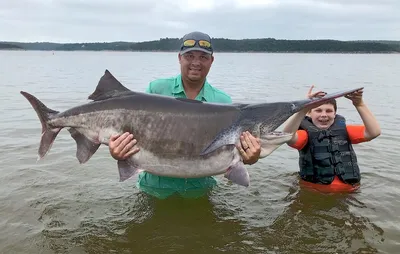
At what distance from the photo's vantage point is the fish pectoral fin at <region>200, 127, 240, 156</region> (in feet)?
16.9

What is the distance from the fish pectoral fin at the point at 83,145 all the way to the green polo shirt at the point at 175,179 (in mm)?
1119

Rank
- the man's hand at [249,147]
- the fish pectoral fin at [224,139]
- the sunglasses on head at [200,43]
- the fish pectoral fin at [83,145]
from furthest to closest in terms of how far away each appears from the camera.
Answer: the sunglasses on head at [200,43] → the fish pectoral fin at [83,145] → the fish pectoral fin at [224,139] → the man's hand at [249,147]

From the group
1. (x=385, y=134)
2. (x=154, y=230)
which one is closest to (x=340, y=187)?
(x=154, y=230)

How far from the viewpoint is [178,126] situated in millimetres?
5324

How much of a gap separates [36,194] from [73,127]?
103 inches

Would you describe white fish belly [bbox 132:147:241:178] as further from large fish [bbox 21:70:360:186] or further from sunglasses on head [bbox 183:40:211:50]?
sunglasses on head [bbox 183:40:211:50]

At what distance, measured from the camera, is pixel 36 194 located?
7.52 m

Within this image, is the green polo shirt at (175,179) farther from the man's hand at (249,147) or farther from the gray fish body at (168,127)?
the man's hand at (249,147)

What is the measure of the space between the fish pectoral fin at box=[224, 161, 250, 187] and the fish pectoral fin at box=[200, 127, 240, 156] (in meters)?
0.30

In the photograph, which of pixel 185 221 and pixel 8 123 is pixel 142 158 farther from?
pixel 8 123

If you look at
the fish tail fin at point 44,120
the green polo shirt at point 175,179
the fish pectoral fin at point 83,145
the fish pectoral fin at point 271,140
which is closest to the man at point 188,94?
the green polo shirt at point 175,179

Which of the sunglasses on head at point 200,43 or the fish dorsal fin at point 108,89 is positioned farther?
the sunglasses on head at point 200,43

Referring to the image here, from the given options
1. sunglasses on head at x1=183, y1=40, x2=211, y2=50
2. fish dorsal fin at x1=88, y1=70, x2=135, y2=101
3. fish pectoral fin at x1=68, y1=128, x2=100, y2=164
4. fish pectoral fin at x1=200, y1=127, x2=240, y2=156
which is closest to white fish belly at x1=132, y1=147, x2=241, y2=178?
fish pectoral fin at x1=200, y1=127, x2=240, y2=156

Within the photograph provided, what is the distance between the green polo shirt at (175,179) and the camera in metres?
6.32
